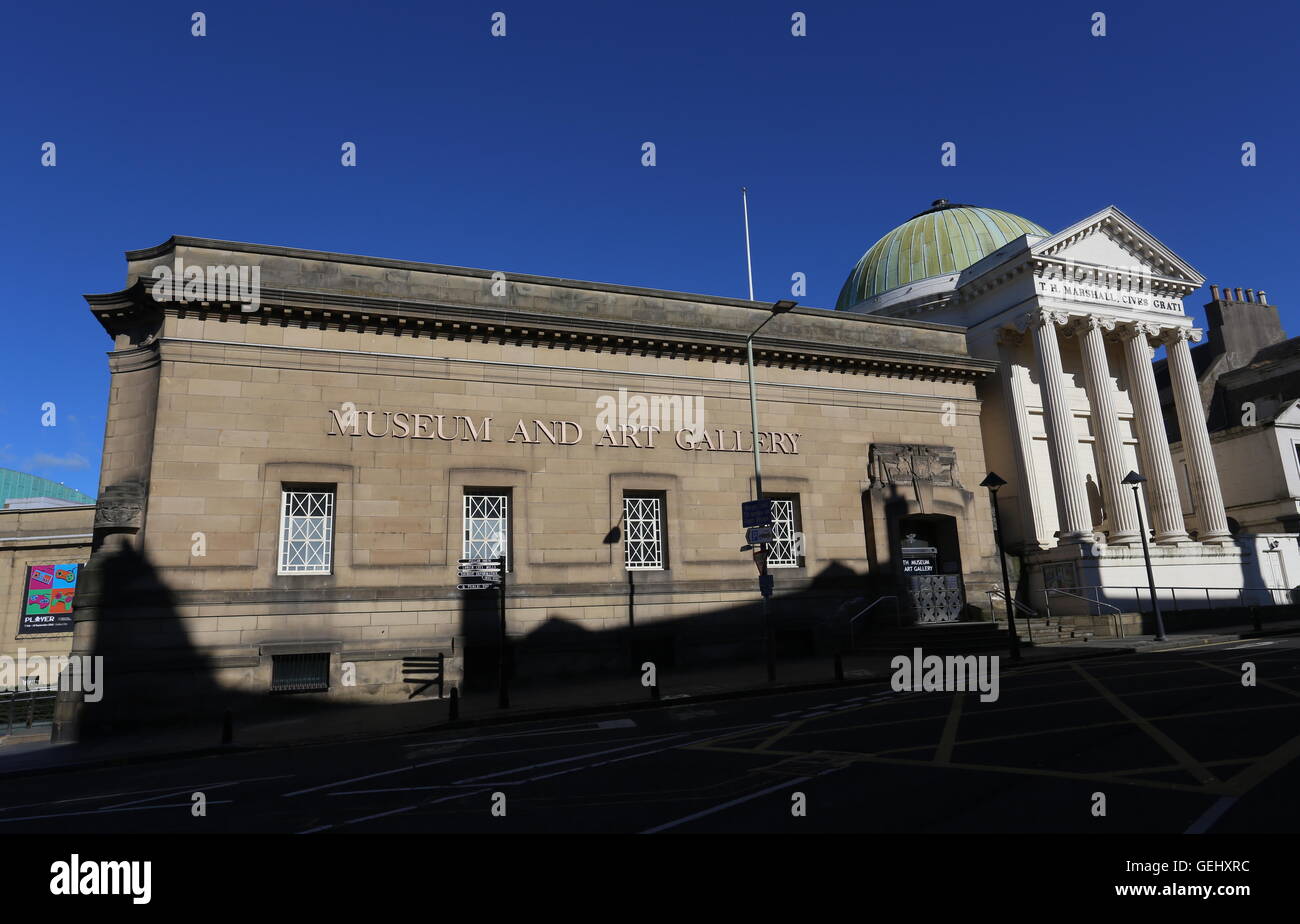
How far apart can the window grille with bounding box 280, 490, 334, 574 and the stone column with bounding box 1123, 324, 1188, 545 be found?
1182 inches

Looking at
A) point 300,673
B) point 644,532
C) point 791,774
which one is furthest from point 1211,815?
point 300,673

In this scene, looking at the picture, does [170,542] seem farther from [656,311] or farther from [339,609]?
[656,311]

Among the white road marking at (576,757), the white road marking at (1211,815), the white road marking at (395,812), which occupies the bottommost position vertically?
the white road marking at (576,757)

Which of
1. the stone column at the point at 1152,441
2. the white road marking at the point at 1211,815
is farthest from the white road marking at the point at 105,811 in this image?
the stone column at the point at 1152,441

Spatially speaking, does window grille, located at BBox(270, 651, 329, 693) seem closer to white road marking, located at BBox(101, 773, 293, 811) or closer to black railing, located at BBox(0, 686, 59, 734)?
black railing, located at BBox(0, 686, 59, 734)

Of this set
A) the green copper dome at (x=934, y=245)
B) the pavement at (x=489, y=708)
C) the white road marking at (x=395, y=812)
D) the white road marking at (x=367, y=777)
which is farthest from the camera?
the green copper dome at (x=934, y=245)

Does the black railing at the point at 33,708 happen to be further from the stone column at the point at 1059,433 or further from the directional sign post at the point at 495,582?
the stone column at the point at 1059,433

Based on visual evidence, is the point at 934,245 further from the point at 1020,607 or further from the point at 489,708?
the point at 489,708

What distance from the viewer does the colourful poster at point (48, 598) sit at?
3709 centimetres

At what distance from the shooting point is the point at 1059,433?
28688mm

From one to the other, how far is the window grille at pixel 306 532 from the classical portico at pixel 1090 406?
2439 cm

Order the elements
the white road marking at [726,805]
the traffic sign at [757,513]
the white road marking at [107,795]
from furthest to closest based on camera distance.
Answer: the traffic sign at [757,513] → the white road marking at [107,795] → the white road marking at [726,805]
